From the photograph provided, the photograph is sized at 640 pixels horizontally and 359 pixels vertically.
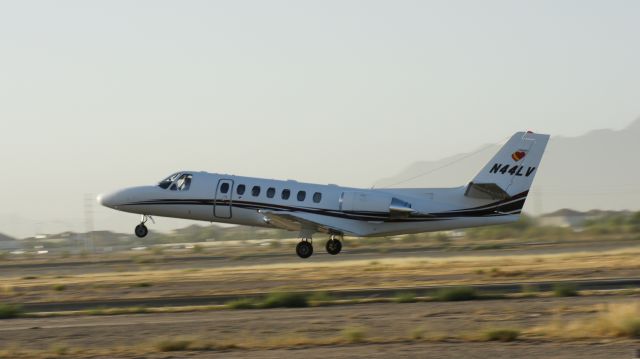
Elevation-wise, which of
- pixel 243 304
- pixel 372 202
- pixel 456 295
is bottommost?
pixel 243 304

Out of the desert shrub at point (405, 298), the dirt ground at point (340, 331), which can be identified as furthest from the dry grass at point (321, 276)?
the dirt ground at point (340, 331)

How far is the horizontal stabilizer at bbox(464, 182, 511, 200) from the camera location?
37.6 m

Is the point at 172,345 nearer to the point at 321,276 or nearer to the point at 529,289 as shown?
the point at 529,289

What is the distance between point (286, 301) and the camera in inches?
1217

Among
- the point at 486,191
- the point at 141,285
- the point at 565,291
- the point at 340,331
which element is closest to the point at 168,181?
the point at 141,285

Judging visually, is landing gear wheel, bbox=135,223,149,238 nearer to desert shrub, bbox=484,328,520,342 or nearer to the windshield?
the windshield

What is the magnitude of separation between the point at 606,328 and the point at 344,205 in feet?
56.8

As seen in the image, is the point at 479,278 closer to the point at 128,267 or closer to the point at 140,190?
the point at 140,190

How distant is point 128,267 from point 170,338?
3440 centimetres

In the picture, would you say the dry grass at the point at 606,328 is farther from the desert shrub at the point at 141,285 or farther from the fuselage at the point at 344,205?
the desert shrub at the point at 141,285

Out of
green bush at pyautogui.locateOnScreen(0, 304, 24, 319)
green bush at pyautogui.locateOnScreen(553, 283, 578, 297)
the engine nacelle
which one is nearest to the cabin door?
the engine nacelle

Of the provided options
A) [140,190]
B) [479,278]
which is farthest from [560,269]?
[140,190]

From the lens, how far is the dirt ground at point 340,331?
20578 mm

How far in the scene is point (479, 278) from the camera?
1547 inches
